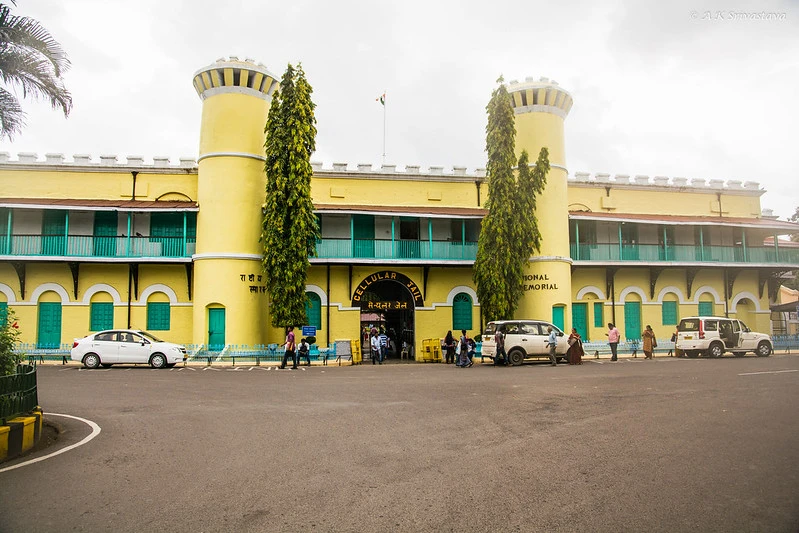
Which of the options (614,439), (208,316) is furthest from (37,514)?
(208,316)

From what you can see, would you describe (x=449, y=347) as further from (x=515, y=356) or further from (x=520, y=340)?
(x=520, y=340)

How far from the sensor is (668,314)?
28422 mm

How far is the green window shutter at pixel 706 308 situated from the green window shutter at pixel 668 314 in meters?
1.41

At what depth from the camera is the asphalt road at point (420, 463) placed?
487cm

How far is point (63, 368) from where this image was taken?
1959 centimetres

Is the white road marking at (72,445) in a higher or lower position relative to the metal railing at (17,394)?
lower

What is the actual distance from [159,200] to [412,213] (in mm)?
11039

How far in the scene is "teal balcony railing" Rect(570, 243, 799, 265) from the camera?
26.9m

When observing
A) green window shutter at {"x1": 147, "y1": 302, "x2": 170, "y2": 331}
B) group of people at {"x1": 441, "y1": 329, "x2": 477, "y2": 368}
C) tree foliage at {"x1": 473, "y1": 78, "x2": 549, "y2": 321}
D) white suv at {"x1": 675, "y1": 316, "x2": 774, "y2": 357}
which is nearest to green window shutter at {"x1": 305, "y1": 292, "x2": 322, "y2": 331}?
group of people at {"x1": 441, "y1": 329, "x2": 477, "y2": 368}

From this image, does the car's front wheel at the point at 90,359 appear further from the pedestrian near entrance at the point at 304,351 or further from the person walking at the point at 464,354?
the person walking at the point at 464,354

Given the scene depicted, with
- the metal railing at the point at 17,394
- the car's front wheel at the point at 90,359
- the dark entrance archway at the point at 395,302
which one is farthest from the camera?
the dark entrance archway at the point at 395,302

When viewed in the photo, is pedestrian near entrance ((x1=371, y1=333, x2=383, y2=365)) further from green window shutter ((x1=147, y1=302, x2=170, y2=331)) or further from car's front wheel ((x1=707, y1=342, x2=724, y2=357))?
car's front wheel ((x1=707, y1=342, x2=724, y2=357))

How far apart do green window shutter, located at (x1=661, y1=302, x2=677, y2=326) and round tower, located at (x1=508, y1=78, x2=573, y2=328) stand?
6.11 meters

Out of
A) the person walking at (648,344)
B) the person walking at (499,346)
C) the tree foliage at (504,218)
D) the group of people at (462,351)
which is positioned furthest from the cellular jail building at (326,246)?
the person walking at (499,346)
